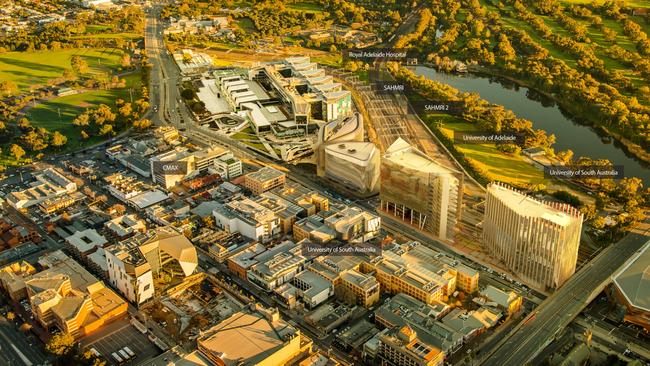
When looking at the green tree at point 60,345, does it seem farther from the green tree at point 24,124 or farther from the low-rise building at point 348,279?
the green tree at point 24,124

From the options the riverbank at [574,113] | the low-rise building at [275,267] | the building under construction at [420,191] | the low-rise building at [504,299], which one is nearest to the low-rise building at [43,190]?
the low-rise building at [275,267]

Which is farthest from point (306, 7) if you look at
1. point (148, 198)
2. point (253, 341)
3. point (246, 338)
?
point (253, 341)

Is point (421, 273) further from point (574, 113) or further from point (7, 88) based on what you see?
point (7, 88)

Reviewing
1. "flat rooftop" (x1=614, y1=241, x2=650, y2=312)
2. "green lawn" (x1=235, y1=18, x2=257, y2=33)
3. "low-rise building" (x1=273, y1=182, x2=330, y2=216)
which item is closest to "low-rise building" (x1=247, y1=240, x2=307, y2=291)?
"low-rise building" (x1=273, y1=182, x2=330, y2=216)

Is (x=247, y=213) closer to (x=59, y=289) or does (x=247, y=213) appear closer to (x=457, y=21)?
(x=59, y=289)

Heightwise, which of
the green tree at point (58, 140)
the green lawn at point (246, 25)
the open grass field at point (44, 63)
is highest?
the green lawn at point (246, 25)

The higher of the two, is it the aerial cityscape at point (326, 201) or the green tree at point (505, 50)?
the green tree at point (505, 50)
